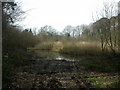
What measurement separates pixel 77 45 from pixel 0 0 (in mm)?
14470

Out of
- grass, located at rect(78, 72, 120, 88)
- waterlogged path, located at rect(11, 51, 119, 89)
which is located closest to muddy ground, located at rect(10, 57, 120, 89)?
waterlogged path, located at rect(11, 51, 119, 89)

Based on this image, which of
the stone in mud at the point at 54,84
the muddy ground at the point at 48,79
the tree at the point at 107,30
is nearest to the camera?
the stone in mud at the point at 54,84

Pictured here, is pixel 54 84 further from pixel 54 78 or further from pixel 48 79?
pixel 54 78

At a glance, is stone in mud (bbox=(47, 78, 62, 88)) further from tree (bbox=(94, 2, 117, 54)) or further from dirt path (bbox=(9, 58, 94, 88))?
tree (bbox=(94, 2, 117, 54))

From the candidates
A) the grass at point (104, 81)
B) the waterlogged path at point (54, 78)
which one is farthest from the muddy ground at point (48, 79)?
the grass at point (104, 81)

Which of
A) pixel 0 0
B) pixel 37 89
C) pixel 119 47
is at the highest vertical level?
pixel 0 0

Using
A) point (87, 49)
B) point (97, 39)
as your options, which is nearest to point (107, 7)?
point (97, 39)

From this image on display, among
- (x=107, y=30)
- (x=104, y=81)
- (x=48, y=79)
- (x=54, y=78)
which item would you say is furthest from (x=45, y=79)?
(x=107, y=30)

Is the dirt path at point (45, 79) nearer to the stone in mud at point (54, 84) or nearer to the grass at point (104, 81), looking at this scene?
the stone in mud at point (54, 84)

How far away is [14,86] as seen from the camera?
6.61 m

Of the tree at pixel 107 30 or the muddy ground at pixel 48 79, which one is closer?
the muddy ground at pixel 48 79

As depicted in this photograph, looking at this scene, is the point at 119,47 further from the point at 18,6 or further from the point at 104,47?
the point at 18,6

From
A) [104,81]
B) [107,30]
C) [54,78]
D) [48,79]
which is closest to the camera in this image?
[104,81]

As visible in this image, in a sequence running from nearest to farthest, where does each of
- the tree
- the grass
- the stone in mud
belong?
the grass → the stone in mud → the tree
